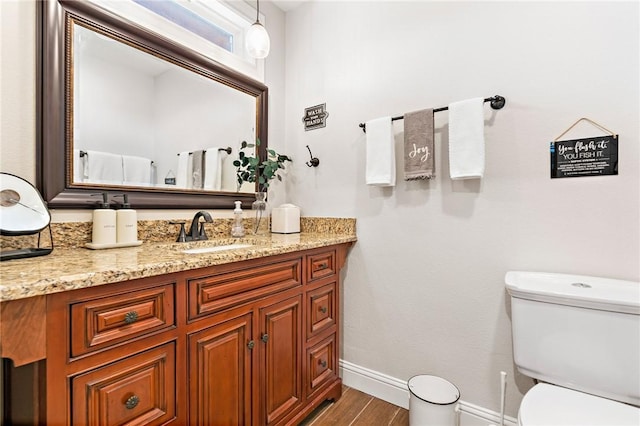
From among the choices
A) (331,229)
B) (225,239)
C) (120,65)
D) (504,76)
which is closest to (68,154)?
(120,65)

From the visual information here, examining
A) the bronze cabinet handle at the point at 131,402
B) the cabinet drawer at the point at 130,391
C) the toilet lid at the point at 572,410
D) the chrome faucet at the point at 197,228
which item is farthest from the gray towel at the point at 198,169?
the toilet lid at the point at 572,410

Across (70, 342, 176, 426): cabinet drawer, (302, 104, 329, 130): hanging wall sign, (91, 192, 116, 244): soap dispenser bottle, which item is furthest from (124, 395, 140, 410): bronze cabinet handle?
A: (302, 104, 329, 130): hanging wall sign

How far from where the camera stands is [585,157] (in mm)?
1288

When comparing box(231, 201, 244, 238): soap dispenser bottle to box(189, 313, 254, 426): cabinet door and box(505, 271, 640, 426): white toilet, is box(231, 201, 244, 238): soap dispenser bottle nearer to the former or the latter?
box(189, 313, 254, 426): cabinet door

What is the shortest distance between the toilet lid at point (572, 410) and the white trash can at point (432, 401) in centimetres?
45

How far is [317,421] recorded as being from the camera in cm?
163

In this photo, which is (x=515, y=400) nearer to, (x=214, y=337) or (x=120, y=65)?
(x=214, y=337)

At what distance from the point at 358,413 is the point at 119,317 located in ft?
4.59

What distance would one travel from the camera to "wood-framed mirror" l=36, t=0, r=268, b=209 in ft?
3.91

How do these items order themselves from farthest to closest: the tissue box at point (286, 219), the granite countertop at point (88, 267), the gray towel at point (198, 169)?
the tissue box at point (286, 219) → the gray towel at point (198, 169) → the granite countertop at point (88, 267)

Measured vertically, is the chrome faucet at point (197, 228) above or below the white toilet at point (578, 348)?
above

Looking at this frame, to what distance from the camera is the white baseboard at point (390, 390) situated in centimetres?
152

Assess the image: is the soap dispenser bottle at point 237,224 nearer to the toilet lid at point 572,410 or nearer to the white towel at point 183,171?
the white towel at point 183,171

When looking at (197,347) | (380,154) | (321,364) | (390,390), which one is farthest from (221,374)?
(380,154)
